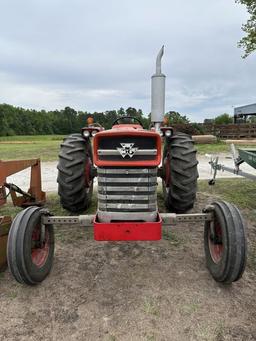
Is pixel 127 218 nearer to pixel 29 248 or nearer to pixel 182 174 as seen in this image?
pixel 29 248

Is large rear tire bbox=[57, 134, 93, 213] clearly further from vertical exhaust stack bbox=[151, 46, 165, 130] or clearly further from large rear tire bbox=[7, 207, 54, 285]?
vertical exhaust stack bbox=[151, 46, 165, 130]

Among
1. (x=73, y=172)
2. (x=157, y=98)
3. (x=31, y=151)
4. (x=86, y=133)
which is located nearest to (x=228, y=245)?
(x=73, y=172)

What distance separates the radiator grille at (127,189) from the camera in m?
3.06

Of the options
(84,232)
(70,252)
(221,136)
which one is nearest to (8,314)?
(70,252)

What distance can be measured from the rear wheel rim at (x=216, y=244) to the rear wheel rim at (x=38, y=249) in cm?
155

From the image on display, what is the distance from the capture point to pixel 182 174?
12.6 feet

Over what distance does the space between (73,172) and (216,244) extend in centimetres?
182

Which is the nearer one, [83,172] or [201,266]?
[201,266]

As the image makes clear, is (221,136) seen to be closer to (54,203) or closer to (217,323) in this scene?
(54,203)

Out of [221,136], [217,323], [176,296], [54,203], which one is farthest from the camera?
[221,136]

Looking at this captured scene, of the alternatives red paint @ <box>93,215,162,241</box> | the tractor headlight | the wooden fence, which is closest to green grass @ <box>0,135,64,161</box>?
the wooden fence

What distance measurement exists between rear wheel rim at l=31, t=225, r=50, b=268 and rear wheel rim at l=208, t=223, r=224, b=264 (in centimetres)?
155

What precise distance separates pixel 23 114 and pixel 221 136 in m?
43.2

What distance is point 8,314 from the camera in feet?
8.44
